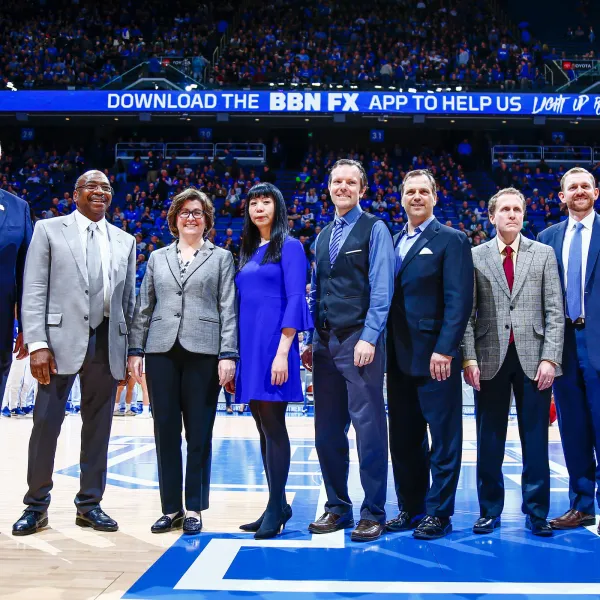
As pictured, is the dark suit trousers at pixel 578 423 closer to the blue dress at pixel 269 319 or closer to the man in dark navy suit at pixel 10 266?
the blue dress at pixel 269 319

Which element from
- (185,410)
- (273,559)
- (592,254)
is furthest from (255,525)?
(592,254)

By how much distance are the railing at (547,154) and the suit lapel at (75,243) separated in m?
17.5

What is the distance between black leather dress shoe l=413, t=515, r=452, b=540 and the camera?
3215mm

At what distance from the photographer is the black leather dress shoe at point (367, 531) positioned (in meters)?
3.17

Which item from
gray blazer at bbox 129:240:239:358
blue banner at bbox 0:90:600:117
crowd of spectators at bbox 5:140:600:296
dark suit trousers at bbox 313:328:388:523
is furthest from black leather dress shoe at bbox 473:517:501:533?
blue banner at bbox 0:90:600:117

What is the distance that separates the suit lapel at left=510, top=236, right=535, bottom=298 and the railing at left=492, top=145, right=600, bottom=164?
55.1ft

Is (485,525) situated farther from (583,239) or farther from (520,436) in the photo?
(583,239)

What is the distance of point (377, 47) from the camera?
795 inches

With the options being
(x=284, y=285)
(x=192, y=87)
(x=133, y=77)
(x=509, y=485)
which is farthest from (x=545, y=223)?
(x=284, y=285)

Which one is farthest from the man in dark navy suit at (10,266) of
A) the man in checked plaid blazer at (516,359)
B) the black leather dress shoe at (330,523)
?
the man in checked plaid blazer at (516,359)

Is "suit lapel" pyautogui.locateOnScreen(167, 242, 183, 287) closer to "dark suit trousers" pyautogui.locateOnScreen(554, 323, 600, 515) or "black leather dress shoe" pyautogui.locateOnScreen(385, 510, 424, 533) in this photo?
"black leather dress shoe" pyautogui.locateOnScreen(385, 510, 424, 533)

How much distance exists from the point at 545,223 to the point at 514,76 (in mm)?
4936

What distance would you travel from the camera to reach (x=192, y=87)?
1738 cm

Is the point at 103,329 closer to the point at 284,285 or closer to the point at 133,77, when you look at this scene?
the point at 284,285
